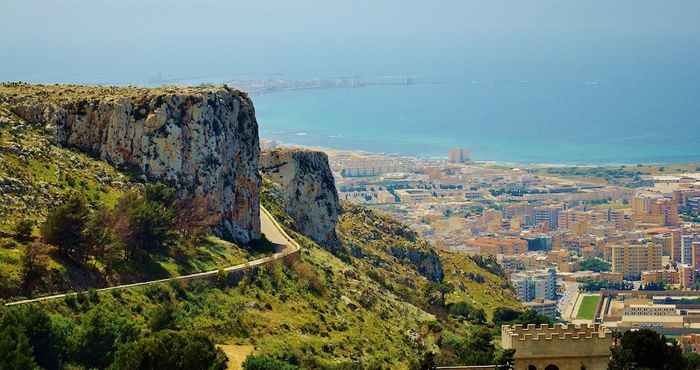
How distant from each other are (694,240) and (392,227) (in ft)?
212

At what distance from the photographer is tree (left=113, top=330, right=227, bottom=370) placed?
29172 mm

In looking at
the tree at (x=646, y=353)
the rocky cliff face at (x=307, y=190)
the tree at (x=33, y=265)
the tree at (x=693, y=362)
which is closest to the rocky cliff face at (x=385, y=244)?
the rocky cliff face at (x=307, y=190)

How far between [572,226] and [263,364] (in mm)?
117823

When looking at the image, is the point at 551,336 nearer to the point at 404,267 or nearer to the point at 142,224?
the point at 142,224

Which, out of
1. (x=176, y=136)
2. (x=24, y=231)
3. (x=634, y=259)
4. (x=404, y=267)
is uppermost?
(x=176, y=136)

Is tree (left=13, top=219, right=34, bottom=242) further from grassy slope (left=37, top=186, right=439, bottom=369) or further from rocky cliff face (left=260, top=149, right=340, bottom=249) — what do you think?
rocky cliff face (left=260, top=149, right=340, bottom=249)

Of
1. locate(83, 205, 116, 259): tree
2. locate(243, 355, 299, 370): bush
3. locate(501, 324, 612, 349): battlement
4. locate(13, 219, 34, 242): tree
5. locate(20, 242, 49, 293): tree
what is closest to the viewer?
locate(501, 324, 612, 349): battlement

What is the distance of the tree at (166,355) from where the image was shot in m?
29.2

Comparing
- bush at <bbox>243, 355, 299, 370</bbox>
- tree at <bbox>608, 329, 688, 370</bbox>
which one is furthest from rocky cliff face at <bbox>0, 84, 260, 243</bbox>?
tree at <bbox>608, 329, 688, 370</bbox>

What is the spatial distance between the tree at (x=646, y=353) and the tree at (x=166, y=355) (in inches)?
342

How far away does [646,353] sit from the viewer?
33.3 m

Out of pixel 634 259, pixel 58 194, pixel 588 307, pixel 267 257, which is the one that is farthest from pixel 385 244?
pixel 634 259

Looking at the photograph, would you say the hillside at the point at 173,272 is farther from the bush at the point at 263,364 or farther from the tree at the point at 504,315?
the tree at the point at 504,315

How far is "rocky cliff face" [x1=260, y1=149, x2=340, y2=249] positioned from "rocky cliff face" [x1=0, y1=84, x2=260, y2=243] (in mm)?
8014
